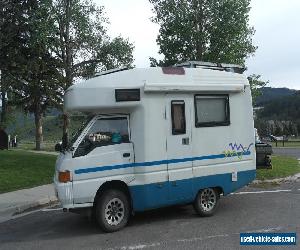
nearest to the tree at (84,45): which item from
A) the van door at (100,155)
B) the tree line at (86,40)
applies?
the tree line at (86,40)

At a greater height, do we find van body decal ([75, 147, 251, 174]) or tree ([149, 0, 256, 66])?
tree ([149, 0, 256, 66])

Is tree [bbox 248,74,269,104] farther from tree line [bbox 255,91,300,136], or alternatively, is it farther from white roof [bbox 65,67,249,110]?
tree line [bbox 255,91,300,136]

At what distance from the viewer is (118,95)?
960 centimetres

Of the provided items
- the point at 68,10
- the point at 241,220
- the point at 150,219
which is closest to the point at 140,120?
the point at 150,219

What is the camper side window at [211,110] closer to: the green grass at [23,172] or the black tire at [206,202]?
the black tire at [206,202]

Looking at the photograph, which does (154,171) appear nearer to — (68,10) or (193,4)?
(193,4)

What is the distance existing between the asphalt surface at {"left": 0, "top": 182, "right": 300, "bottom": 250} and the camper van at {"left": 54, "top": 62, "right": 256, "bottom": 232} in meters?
0.45

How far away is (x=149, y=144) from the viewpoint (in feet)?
32.1

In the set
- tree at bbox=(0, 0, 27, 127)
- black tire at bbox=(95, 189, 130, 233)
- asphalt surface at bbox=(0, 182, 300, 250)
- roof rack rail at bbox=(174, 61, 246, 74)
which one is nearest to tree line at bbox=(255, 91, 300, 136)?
tree at bbox=(0, 0, 27, 127)

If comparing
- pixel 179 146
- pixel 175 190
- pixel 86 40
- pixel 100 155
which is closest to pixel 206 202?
pixel 175 190

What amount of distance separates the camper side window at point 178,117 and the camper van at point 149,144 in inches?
0.8

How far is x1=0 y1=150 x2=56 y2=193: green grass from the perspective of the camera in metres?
15.6

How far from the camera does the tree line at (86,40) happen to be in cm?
2295

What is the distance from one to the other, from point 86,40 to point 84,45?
50 centimetres
